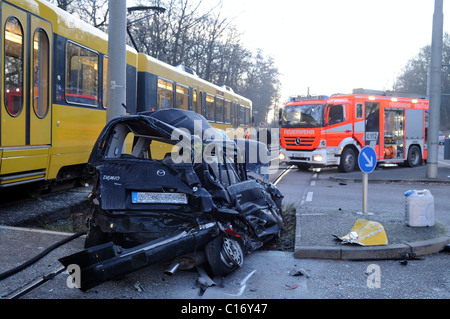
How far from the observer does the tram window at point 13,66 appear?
6559mm

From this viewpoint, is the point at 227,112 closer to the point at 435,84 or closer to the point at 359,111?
the point at 359,111

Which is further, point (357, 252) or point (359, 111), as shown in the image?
point (359, 111)

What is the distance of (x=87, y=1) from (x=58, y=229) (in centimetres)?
2657

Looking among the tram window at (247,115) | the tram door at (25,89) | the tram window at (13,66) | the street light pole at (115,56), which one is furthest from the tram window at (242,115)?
the tram window at (13,66)

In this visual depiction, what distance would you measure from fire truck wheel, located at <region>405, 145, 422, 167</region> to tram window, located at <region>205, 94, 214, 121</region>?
349 inches

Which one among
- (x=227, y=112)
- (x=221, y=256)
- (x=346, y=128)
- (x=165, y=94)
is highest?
(x=227, y=112)

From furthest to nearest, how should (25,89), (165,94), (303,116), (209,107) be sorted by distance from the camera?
1. (209,107)
2. (303,116)
3. (165,94)
4. (25,89)

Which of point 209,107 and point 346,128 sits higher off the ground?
point 209,107

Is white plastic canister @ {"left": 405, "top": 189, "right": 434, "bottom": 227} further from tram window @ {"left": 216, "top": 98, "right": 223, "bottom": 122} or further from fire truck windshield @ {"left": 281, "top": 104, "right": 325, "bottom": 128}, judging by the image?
tram window @ {"left": 216, "top": 98, "right": 223, "bottom": 122}

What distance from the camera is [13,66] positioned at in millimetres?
6680

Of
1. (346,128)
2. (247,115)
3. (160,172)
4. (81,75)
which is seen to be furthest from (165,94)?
(247,115)

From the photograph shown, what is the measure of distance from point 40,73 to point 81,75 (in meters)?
1.44

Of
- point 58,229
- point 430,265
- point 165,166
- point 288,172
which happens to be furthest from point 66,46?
point 288,172
